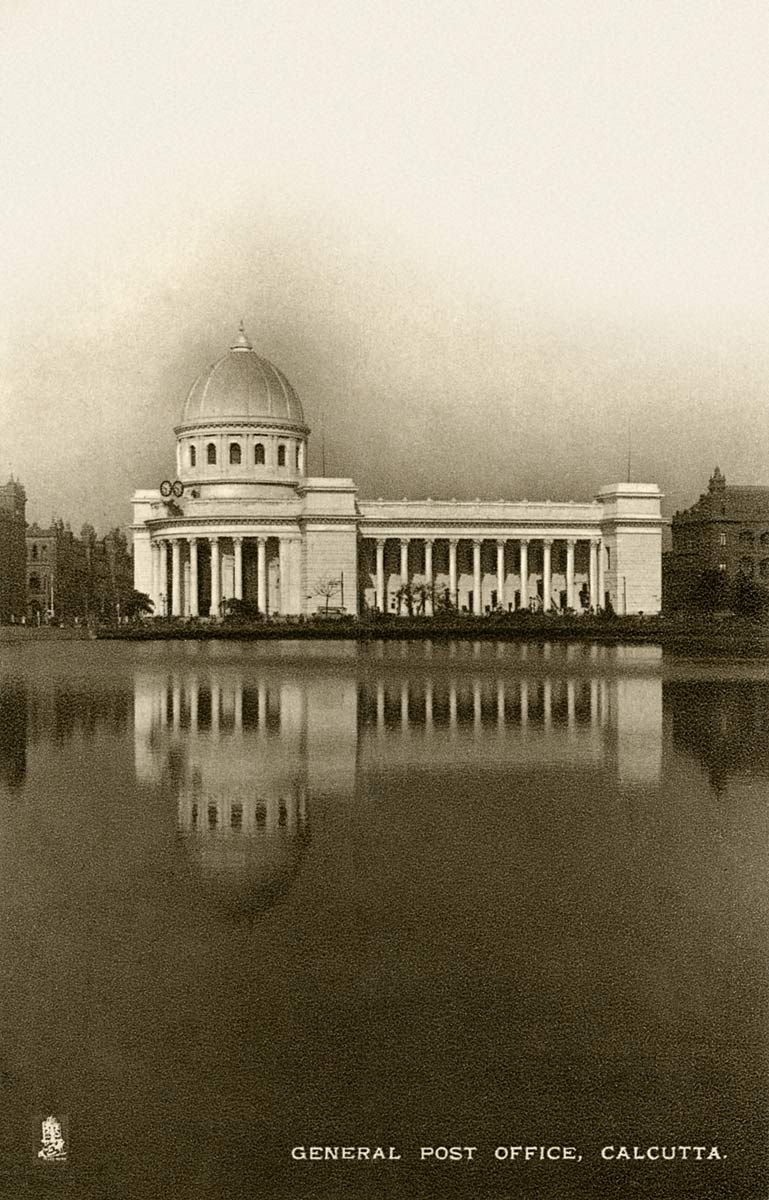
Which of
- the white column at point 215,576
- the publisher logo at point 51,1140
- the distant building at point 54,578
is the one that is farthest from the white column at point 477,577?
the publisher logo at point 51,1140

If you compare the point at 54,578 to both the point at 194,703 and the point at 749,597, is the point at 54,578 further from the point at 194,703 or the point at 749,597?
the point at 194,703

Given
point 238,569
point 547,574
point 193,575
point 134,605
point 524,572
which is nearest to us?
point 134,605

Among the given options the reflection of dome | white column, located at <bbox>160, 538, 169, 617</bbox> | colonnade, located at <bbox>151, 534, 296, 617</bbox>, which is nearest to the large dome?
colonnade, located at <bbox>151, 534, 296, 617</bbox>

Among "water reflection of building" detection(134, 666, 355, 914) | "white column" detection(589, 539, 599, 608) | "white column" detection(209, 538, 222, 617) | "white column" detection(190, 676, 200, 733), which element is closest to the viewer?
"water reflection of building" detection(134, 666, 355, 914)

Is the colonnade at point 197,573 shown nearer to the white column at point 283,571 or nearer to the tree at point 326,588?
the white column at point 283,571

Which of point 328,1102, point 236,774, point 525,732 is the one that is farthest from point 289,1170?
point 525,732

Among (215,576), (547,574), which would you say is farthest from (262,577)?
(547,574)

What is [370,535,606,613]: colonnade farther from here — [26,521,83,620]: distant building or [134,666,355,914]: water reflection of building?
[134,666,355,914]: water reflection of building
